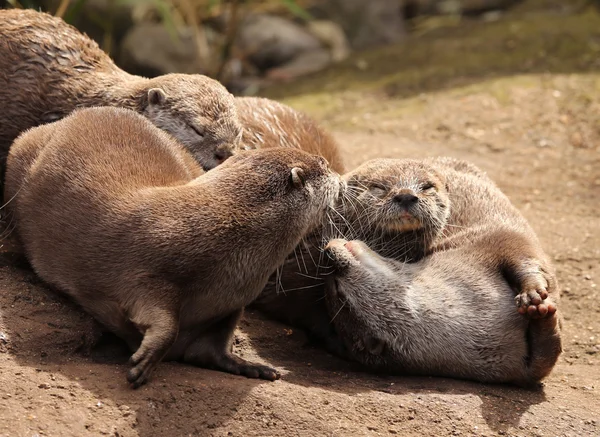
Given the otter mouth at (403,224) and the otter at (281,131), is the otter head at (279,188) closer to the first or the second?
the otter mouth at (403,224)

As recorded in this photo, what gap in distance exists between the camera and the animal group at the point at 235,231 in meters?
3.21

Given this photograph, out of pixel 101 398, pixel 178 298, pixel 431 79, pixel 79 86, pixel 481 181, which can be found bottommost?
pixel 101 398

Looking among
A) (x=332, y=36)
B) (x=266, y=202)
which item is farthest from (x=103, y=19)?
(x=266, y=202)

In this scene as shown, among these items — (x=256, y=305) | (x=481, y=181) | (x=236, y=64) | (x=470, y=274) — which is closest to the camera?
(x=470, y=274)

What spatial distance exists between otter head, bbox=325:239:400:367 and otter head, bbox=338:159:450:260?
0.69 ft

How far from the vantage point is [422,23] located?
11.3m

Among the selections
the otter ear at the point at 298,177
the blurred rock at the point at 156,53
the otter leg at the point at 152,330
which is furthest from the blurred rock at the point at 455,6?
the otter leg at the point at 152,330

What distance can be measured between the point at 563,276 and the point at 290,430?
7.68ft

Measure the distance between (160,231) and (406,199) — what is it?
4.11ft

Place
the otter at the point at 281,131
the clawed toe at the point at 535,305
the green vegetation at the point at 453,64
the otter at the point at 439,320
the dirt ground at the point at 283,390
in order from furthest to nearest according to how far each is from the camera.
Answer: the green vegetation at the point at 453,64 < the otter at the point at 281,131 < the otter at the point at 439,320 < the clawed toe at the point at 535,305 < the dirt ground at the point at 283,390

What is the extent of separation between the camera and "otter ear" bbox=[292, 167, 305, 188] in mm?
3354

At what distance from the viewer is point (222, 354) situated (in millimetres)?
3408

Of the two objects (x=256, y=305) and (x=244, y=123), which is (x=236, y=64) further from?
(x=256, y=305)

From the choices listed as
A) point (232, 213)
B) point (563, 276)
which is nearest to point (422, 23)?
point (563, 276)
